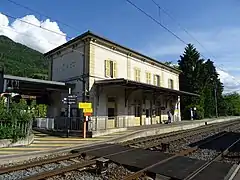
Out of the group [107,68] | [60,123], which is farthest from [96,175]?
[107,68]

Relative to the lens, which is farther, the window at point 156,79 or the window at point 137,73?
the window at point 156,79

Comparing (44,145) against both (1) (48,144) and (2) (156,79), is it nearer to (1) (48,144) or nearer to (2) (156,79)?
(1) (48,144)

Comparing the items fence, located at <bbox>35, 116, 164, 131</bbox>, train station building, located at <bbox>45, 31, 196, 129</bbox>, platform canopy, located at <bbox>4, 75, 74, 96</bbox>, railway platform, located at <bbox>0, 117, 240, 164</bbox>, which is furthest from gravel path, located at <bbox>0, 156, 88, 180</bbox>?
platform canopy, located at <bbox>4, 75, 74, 96</bbox>

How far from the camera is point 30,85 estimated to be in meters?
21.6

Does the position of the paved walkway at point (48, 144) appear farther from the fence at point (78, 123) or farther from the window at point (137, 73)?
the window at point (137, 73)

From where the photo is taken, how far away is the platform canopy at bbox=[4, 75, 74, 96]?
1816 centimetres

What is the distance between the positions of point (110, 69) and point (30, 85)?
23.4ft

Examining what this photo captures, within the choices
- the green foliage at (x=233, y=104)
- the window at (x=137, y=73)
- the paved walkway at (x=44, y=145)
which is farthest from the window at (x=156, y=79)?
the green foliage at (x=233, y=104)

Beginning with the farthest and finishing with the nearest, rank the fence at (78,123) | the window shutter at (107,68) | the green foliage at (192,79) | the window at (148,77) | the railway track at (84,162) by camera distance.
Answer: the green foliage at (192,79), the window at (148,77), the window shutter at (107,68), the fence at (78,123), the railway track at (84,162)

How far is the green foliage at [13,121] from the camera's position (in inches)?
518

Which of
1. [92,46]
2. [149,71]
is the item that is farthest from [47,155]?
[149,71]

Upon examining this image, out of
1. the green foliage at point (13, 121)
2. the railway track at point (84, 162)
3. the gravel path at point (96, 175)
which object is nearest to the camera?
the gravel path at point (96, 175)

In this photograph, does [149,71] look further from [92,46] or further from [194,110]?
[194,110]

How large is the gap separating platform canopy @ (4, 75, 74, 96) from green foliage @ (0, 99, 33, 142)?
3067 mm
